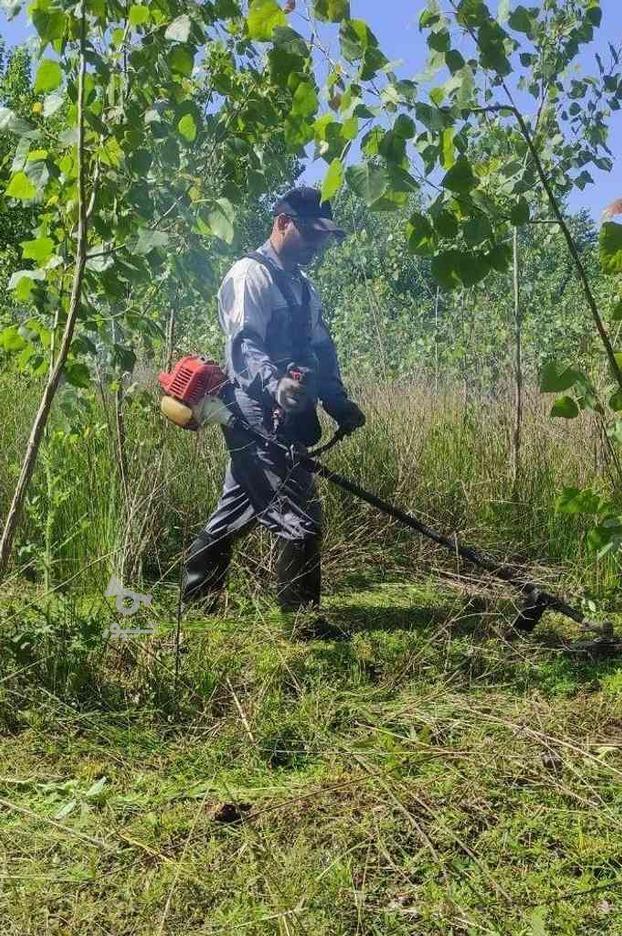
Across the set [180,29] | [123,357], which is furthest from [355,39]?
[123,357]

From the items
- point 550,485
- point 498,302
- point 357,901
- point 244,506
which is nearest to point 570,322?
point 498,302

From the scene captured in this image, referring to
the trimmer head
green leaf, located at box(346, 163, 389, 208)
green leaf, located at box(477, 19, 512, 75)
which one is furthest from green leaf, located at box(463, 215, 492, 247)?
the trimmer head

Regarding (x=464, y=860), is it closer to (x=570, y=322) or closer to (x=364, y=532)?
(x=364, y=532)

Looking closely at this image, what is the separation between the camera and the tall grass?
177 inches

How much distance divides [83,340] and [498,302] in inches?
215

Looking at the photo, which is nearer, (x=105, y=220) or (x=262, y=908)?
(x=262, y=908)

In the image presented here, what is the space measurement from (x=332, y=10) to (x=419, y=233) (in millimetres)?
541

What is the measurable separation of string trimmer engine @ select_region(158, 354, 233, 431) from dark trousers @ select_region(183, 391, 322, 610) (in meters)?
0.20

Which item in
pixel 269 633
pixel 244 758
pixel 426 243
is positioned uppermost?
pixel 426 243

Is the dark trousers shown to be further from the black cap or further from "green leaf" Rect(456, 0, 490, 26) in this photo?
"green leaf" Rect(456, 0, 490, 26)

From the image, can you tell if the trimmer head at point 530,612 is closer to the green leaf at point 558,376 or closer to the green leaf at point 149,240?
the green leaf at point 558,376

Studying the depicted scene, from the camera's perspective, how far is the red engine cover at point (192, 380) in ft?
12.6

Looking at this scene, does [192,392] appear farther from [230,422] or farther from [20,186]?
[20,186]

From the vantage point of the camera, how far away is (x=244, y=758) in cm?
288
